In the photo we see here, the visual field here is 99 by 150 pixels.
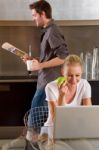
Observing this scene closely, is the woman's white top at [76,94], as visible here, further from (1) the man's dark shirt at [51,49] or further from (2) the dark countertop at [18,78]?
(2) the dark countertop at [18,78]

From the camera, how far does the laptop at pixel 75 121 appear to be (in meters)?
1.67

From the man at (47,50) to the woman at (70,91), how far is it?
32.4 inches

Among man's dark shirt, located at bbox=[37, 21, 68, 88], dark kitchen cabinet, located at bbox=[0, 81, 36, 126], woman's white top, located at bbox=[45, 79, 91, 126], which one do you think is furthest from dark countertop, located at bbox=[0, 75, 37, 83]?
woman's white top, located at bbox=[45, 79, 91, 126]

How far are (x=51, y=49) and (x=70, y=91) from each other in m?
1.02

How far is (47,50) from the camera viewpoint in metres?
3.62

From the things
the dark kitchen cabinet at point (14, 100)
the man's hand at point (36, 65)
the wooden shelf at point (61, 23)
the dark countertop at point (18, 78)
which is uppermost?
the wooden shelf at point (61, 23)

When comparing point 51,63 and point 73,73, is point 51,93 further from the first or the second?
point 51,63

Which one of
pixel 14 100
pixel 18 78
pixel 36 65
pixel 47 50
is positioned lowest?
pixel 14 100

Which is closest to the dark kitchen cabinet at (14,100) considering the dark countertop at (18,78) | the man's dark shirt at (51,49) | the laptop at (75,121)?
the dark countertop at (18,78)

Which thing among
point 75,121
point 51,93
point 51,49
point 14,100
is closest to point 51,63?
point 51,49

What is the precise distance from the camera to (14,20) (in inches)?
170

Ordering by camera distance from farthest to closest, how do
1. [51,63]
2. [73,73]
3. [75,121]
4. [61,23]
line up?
1. [61,23]
2. [51,63]
3. [73,73]
4. [75,121]

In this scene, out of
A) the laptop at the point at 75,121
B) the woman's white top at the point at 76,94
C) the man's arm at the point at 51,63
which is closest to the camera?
the laptop at the point at 75,121

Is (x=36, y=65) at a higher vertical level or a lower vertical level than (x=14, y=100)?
higher
